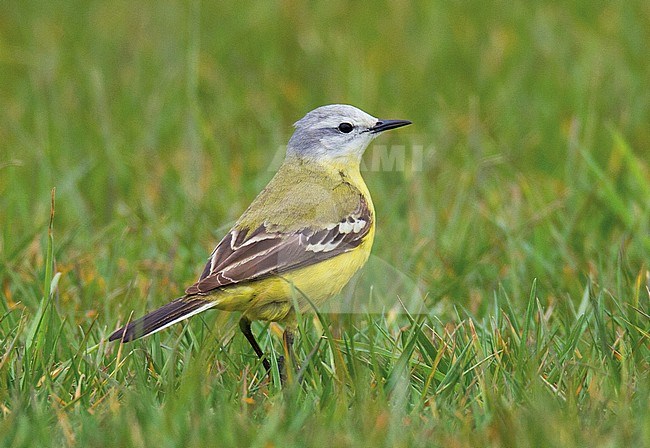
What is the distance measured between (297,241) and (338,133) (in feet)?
3.00

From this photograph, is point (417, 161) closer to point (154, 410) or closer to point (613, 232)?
point (613, 232)

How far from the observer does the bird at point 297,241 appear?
4.50 metres

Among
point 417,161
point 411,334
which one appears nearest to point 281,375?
point 411,334

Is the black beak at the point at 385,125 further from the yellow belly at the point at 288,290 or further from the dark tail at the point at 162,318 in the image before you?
the dark tail at the point at 162,318

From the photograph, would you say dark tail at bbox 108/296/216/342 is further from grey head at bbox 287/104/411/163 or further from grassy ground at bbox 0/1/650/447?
Answer: grey head at bbox 287/104/411/163

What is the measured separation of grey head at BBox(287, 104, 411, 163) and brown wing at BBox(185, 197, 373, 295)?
53cm


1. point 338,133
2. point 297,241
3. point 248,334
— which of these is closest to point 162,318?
point 248,334

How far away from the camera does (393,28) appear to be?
1034 cm

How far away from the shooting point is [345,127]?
18.3ft

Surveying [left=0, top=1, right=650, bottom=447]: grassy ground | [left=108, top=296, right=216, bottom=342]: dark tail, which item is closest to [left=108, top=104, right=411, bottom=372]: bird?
[left=108, top=296, right=216, bottom=342]: dark tail

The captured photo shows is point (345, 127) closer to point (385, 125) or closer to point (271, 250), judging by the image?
point (385, 125)

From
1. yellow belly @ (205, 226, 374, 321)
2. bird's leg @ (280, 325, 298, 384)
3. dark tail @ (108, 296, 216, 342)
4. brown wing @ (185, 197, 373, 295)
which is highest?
brown wing @ (185, 197, 373, 295)

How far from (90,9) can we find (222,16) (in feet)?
4.28

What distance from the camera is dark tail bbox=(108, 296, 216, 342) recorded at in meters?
4.15
